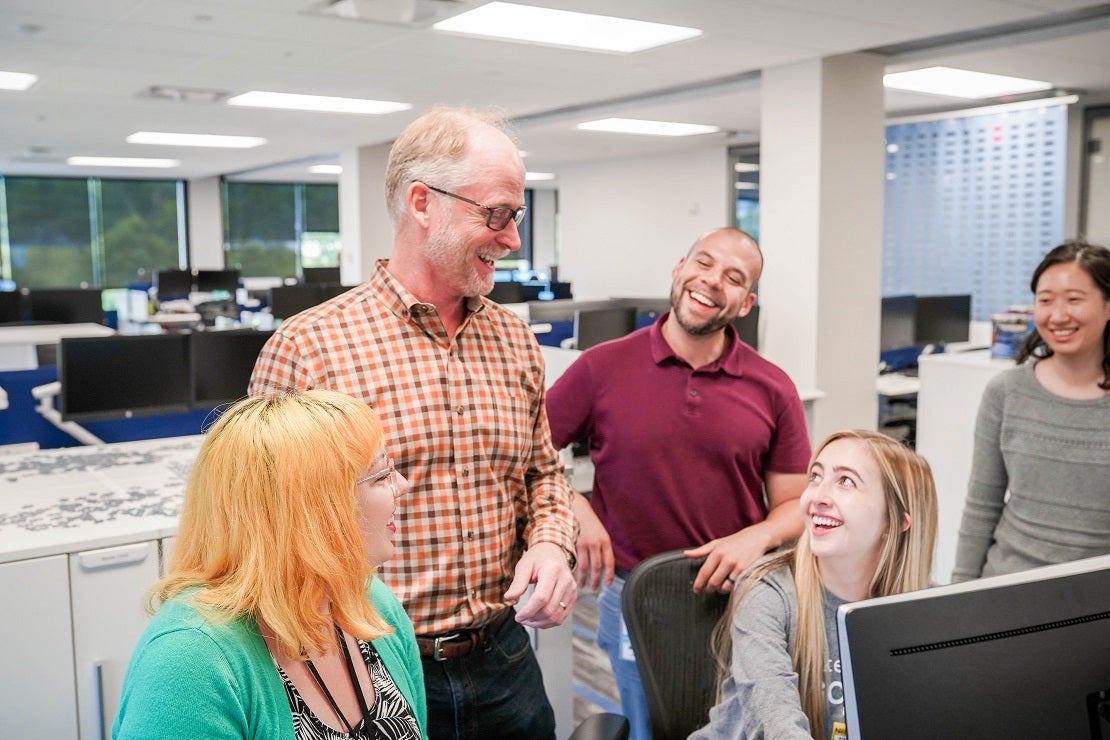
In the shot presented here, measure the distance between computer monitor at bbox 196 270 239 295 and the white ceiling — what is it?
171 inches

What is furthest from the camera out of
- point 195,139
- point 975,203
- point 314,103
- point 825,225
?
point 195,139

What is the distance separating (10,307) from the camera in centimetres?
750

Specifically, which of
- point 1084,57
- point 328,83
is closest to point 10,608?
point 328,83

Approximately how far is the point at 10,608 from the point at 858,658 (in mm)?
2136

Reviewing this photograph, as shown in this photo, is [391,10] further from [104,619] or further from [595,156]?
[595,156]

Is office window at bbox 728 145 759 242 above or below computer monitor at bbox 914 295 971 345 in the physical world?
above

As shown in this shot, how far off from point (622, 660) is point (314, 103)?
6.06 metres

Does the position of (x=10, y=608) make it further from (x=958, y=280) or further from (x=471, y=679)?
(x=958, y=280)

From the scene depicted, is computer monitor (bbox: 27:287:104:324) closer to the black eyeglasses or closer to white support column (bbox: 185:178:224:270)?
the black eyeglasses

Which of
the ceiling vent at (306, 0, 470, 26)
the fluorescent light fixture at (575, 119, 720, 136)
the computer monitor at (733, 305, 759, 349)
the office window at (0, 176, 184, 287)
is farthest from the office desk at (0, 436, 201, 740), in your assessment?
the office window at (0, 176, 184, 287)

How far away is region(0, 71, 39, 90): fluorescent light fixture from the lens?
584 centimetres

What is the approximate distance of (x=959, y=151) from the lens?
26.8ft

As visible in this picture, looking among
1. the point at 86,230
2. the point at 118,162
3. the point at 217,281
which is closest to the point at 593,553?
the point at 118,162

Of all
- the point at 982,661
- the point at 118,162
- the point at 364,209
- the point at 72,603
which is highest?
the point at 118,162
